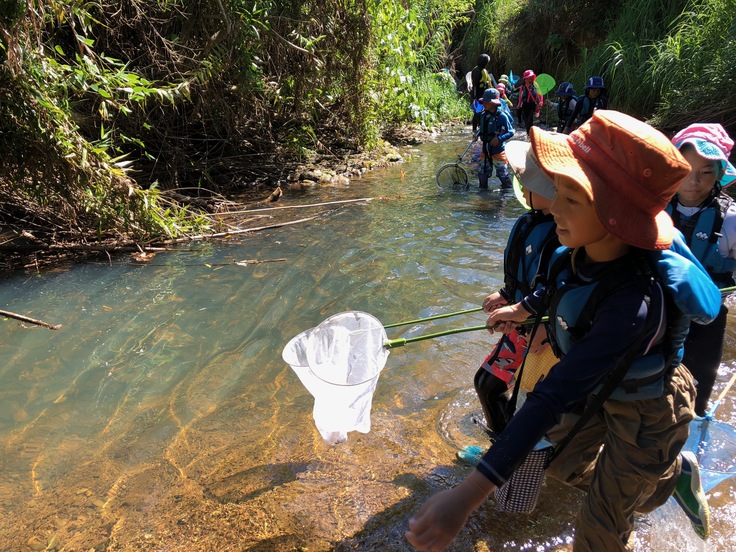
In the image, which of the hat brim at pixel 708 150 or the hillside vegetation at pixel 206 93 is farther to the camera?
the hillside vegetation at pixel 206 93

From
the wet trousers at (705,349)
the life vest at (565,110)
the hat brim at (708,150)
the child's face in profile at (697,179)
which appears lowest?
the wet trousers at (705,349)

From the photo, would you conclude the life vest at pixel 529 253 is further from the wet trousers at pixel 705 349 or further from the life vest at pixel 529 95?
the life vest at pixel 529 95

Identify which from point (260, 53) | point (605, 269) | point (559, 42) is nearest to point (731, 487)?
point (605, 269)

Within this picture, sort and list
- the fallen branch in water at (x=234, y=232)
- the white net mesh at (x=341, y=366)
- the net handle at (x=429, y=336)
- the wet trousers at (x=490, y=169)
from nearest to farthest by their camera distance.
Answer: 1. the net handle at (x=429, y=336)
2. the white net mesh at (x=341, y=366)
3. the fallen branch in water at (x=234, y=232)
4. the wet trousers at (x=490, y=169)

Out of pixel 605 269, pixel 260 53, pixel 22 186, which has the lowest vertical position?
pixel 22 186

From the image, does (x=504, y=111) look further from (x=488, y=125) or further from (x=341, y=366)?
(x=341, y=366)

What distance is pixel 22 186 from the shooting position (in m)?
5.36

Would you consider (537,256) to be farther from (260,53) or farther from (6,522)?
(260,53)

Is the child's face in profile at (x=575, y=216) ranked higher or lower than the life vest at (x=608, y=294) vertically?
higher

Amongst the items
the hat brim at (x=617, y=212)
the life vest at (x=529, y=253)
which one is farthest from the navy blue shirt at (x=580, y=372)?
the life vest at (x=529, y=253)

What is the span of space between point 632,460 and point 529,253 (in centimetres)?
95

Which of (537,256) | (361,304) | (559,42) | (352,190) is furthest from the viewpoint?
(559,42)

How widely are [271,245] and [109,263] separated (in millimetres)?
1726

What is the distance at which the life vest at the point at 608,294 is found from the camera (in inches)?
55.4
